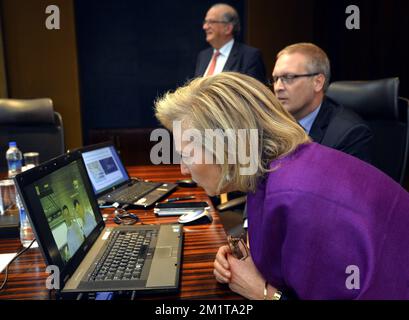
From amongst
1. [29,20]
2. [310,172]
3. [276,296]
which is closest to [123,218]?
[276,296]

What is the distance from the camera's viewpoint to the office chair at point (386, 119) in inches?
74.1

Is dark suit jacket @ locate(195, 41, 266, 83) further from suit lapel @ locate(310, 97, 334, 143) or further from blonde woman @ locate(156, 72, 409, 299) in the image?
blonde woman @ locate(156, 72, 409, 299)

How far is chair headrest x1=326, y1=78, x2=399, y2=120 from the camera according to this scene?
76.0 inches

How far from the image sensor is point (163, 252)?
1.12 m

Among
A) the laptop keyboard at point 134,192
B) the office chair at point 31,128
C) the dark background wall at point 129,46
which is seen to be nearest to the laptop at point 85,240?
the laptop keyboard at point 134,192

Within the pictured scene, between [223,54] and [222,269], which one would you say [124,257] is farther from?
[223,54]

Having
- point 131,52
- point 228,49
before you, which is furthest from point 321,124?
point 131,52

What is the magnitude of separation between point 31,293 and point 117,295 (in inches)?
8.0

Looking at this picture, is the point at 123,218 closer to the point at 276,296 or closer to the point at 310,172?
the point at 276,296

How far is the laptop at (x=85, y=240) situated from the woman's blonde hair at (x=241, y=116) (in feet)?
0.95

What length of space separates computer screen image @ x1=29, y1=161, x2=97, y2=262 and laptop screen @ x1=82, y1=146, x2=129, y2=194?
1.61ft

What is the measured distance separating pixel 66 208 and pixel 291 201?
0.58 metres
